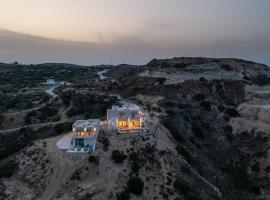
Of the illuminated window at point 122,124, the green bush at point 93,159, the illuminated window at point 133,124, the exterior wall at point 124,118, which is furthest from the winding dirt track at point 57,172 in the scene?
the illuminated window at point 133,124

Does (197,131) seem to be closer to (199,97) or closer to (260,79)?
(199,97)

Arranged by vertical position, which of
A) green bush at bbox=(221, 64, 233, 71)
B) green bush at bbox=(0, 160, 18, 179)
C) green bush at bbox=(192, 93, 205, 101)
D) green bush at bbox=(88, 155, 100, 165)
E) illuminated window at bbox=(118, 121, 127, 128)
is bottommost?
green bush at bbox=(0, 160, 18, 179)

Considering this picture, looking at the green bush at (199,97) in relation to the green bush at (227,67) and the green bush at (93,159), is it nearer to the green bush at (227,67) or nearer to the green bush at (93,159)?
the green bush at (227,67)

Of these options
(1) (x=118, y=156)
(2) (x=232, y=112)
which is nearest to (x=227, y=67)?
(2) (x=232, y=112)

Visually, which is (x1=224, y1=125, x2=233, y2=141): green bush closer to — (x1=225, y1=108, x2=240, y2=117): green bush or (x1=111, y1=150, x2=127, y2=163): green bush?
(x1=225, y1=108, x2=240, y2=117): green bush

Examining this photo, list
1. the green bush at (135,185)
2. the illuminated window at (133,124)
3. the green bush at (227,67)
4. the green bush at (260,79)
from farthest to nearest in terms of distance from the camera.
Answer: the green bush at (227,67)
the green bush at (260,79)
the illuminated window at (133,124)
the green bush at (135,185)

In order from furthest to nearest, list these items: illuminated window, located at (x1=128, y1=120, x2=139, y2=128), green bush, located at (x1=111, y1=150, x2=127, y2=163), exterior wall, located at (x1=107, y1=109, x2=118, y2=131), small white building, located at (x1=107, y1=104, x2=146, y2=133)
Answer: exterior wall, located at (x1=107, y1=109, x2=118, y2=131), illuminated window, located at (x1=128, y1=120, x2=139, y2=128), small white building, located at (x1=107, y1=104, x2=146, y2=133), green bush, located at (x1=111, y1=150, x2=127, y2=163)

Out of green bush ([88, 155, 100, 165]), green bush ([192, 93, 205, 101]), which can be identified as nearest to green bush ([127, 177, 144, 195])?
green bush ([88, 155, 100, 165])

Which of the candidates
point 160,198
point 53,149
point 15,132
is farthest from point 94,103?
point 160,198

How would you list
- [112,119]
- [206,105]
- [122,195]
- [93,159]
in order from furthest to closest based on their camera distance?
[206,105]
[112,119]
[93,159]
[122,195]
